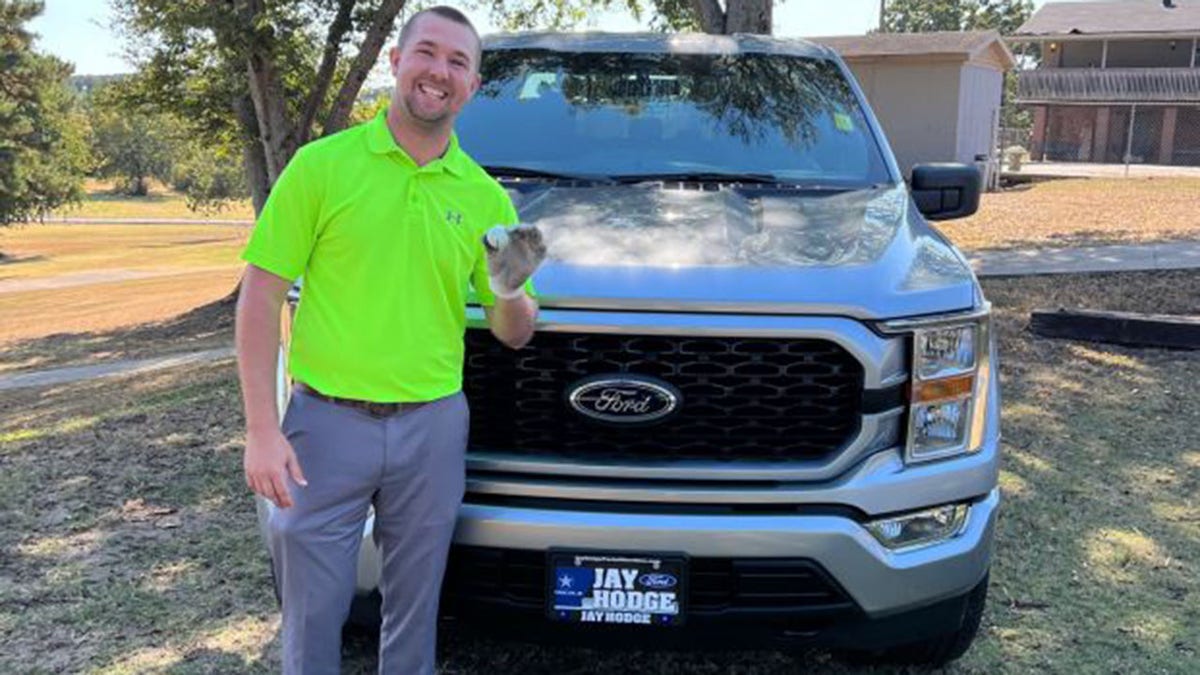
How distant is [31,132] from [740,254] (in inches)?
2170

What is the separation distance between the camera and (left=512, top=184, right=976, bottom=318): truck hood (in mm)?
2717

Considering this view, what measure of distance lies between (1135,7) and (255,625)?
4535 cm

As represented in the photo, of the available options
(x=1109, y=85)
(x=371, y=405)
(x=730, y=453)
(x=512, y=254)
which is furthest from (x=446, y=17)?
(x=1109, y=85)

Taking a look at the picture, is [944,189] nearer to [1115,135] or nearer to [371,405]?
[371,405]

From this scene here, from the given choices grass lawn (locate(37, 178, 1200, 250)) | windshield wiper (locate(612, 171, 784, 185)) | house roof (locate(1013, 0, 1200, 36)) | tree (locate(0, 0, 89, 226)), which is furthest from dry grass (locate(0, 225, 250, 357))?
house roof (locate(1013, 0, 1200, 36))

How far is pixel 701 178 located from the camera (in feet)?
12.7

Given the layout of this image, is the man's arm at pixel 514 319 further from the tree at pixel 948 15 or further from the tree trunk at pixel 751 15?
the tree at pixel 948 15

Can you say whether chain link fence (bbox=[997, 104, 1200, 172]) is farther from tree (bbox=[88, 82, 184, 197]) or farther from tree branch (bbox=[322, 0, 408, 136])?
tree (bbox=[88, 82, 184, 197])

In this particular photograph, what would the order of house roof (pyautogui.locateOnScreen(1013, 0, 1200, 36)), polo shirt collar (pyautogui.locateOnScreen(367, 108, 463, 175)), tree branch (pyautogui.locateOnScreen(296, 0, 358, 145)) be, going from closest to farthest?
polo shirt collar (pyautogui.locateOnScreen(367, 108, 463, 175))
tree branch (pyautogui.locateOnScreen(296, 0, 358, 145))
house roof (pyautogui.locateOnScreen(1013, 0, 1200, 36))

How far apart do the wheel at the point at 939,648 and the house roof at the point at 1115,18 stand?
136ft

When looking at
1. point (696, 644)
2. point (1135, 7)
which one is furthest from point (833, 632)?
point (1135, 7)

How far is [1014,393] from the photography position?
654 cm

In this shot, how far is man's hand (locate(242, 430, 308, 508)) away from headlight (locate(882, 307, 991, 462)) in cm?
142

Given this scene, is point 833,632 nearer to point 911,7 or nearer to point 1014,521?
point 1014,521
